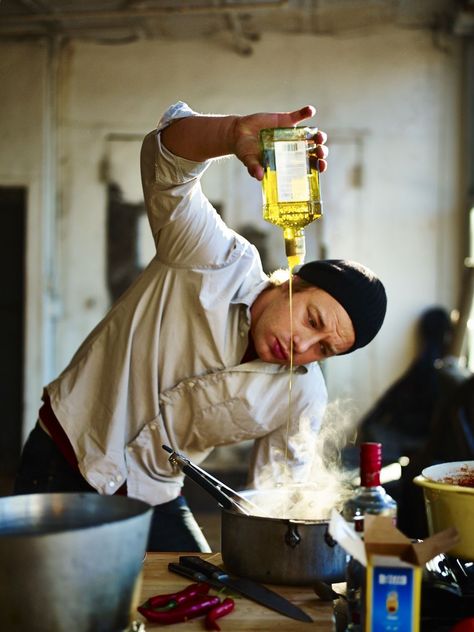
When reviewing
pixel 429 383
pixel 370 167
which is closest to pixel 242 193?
pixel 370 167

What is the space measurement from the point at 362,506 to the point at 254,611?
0.30 meters

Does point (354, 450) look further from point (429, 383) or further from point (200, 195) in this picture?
point (200, 195)

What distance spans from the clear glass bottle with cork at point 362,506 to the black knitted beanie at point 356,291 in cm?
99

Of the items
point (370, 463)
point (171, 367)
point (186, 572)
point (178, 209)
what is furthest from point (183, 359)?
point (370, 463)

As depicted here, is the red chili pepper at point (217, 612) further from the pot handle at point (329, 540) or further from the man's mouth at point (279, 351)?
the man's mouth at point (279, 351)

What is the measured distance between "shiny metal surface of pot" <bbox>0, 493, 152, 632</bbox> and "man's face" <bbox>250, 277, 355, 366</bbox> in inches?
47.0

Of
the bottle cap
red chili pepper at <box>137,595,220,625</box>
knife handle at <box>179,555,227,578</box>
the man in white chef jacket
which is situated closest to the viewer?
the bottle cap

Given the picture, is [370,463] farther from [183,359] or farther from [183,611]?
[183,359]

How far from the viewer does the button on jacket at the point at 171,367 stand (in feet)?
7.78

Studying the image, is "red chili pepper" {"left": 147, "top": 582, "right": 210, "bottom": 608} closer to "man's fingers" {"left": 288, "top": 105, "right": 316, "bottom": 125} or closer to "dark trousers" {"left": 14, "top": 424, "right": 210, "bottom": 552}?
"dark trousers" {"left": 14, "top": 424, "right": 210, "bottom": 552}

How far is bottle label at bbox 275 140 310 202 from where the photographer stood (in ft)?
6.47

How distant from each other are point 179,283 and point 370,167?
4.14 meters

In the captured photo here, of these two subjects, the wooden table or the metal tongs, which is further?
the metal tongs

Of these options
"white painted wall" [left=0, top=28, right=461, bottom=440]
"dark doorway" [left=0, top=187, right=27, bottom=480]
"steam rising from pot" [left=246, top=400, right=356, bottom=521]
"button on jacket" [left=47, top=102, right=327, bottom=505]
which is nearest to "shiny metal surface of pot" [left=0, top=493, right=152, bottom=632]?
"steam rising from pot" [left=246, top=400, right=356, bottom=521]
